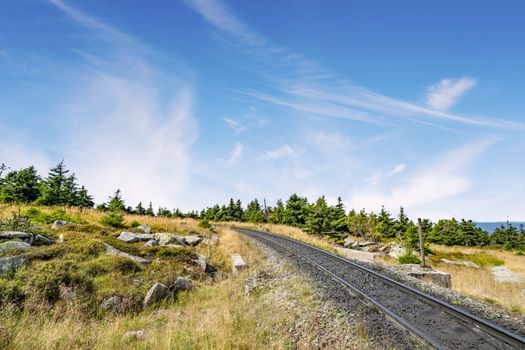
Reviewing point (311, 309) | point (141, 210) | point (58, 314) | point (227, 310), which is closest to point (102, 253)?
point (58, 314)

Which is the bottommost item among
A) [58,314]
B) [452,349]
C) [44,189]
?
[58,314]

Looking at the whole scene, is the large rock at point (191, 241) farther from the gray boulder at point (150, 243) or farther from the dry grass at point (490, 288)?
the dry grass at point (490, 288)

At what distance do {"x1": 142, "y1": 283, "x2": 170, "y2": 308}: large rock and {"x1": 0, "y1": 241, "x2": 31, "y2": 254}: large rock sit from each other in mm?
4470

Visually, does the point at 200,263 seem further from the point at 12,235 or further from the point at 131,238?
the point at 12,235

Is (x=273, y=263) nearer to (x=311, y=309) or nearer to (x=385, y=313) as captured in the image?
(x=311, y=309)

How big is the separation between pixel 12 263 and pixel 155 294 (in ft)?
12.9

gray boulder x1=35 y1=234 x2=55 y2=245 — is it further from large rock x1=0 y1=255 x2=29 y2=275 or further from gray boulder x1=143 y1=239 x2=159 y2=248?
gray boulder x1=143 y1=239 x2=159 y2=248

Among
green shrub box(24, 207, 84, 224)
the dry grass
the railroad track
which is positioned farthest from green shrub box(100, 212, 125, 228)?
the dry grass

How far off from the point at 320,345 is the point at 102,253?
8.85m

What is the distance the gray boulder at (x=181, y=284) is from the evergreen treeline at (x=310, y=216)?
21388 millimetres

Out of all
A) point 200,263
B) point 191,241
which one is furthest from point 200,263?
point 191,241

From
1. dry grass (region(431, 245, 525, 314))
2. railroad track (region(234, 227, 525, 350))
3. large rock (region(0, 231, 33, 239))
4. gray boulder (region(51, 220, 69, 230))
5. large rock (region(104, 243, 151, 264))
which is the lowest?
dry grass (region(431, 245, 525, 314))

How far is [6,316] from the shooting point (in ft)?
18.5

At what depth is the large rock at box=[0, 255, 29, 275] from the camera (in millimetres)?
7395
